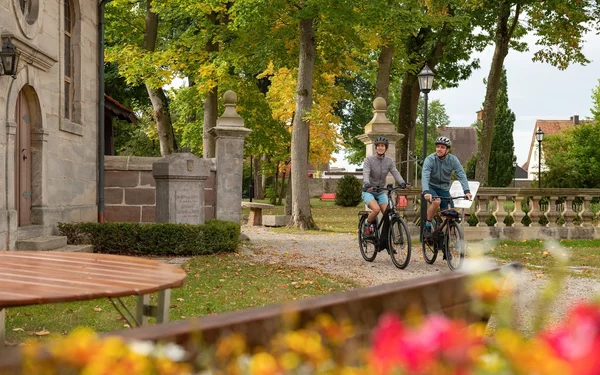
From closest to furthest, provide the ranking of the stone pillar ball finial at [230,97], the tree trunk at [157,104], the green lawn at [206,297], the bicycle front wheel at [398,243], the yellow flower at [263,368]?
the yellow flower at [263,368], the green lawn at [206,297], the bicycle front wheel at [398,243], the stone pillar ball finial at [230,97], the tree trunk at [157,104]

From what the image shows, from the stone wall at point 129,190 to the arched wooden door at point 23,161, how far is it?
305 centimetres

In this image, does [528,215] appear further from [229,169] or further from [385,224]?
[229,169]

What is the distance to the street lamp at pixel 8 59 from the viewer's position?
10227mm

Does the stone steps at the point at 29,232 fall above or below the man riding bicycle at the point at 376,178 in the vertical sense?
below

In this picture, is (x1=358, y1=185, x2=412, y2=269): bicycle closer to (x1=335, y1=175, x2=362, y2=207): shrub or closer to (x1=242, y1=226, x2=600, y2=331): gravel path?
(x1=242, y1=226, x2=600, y2=331): gravel path

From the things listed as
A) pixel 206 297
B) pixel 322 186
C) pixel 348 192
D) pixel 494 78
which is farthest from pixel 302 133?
pixel 322 186

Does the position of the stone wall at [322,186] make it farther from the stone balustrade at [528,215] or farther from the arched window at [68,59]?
the arched window at [68,59]

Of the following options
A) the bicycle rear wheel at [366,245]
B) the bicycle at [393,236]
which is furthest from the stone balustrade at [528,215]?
the bicycle at [393,236]

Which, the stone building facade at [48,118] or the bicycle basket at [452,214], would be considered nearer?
the bicycle basket at [452,214]

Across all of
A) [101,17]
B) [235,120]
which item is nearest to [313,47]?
[235,120]

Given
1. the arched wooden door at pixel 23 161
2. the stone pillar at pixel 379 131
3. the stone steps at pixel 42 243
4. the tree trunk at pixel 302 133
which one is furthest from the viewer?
the tree trunk at pixel 302 133

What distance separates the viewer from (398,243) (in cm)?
1116

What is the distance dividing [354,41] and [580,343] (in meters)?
22.1

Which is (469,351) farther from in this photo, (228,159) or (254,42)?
(254,42)
